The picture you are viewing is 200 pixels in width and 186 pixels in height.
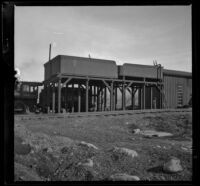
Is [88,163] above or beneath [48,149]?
beneath

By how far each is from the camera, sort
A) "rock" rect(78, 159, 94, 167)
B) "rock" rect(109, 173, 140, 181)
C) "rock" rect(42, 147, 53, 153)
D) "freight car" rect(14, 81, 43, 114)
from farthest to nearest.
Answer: "freight car" rect(14, 81, 43, 114) < "rock" rect(42, 147, 53, 153) < "rock" rect(78, 159, 94, 167) < "rock" rect(109, 173, 140, 181)

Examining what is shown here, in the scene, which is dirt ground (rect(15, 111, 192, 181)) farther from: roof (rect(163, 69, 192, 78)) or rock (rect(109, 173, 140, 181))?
roof (rect(163, 69, 192, 78))

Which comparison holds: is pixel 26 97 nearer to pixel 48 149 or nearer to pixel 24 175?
pixel 48 149

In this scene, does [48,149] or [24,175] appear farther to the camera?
[48,149]

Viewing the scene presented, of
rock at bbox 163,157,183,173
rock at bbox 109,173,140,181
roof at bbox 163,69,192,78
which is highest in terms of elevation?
roof at bbox 163,69,192,78

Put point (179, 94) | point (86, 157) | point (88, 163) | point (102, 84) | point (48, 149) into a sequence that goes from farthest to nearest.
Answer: point (179, 94)
point (102, 84)
point (48, 149)
point (86, 157)
point (88, 163)

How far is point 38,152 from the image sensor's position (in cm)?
688

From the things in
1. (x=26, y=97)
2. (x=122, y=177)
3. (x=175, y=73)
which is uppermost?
(x=175, y=73)

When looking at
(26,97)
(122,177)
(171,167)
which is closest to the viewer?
(122,177)

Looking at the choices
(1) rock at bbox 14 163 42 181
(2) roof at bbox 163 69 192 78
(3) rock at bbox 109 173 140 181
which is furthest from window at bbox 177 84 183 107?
(1) rock at bbox 14 163 42 181

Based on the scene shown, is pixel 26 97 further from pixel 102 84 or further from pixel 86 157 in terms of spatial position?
pixel 86 157

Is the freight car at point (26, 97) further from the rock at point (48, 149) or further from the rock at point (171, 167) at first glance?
the rock at point (171, 167)

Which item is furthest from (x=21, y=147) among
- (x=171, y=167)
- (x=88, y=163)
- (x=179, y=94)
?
(x=179, y=94)
